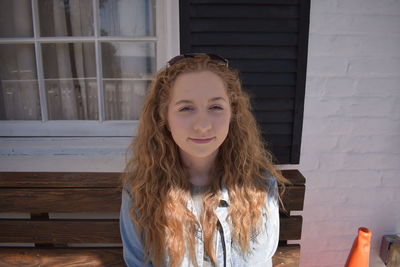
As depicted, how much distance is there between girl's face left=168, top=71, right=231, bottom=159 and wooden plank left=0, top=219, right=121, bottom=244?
0.81 meters

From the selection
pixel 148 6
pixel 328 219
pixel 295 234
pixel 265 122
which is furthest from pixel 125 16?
pixel 328 219

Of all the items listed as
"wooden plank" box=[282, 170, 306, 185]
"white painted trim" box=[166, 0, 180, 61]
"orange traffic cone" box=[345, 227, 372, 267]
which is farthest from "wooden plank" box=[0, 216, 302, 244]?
"white painted trim" box=[166, 0, 180, 61]

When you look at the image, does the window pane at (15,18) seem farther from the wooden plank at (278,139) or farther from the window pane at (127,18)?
the wooden plank at (278,139)

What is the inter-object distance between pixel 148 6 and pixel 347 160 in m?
1.50

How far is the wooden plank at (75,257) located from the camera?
1597mm

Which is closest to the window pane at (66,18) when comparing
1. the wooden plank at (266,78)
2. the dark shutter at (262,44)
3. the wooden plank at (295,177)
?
the dark shutter at (262,44)

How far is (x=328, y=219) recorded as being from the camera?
2014 millimetres

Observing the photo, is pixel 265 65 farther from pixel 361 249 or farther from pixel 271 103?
pixel 361 249

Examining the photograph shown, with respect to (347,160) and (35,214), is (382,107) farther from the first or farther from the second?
(35,214)

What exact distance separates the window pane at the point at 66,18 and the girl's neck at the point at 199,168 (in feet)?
3.78

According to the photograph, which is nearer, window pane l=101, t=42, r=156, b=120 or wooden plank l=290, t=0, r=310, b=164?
wooden plank l=290, t=0, r=310, b=164

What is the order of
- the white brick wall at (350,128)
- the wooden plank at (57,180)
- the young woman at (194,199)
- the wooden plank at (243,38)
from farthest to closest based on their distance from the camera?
the white brick wall at (350,128)
the wooden plank at (243,38)
the wooden plank at (57,180)
the young woman at (194,199)

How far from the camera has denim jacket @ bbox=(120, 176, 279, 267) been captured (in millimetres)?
1195

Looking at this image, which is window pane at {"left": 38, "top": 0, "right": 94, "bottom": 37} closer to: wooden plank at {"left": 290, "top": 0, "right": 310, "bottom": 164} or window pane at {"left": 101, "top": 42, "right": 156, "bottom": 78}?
window pane at {"left": 101, "top": 42, "right": 156, "bottom": 78}
